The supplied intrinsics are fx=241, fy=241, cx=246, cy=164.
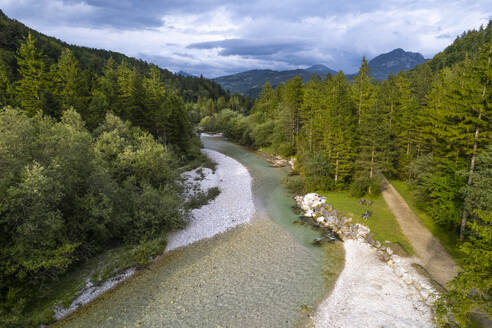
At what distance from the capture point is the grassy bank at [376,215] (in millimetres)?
20913

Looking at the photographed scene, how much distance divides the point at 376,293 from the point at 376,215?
1093 cm

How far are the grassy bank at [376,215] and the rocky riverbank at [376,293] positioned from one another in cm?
118

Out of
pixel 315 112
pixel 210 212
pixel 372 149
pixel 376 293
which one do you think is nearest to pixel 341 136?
pixel 372 149

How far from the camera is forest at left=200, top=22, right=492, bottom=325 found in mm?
12295

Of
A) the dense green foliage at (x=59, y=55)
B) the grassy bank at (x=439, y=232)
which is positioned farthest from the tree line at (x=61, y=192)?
the grassy bank at (x=439, y=232)

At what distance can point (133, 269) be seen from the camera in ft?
61.0

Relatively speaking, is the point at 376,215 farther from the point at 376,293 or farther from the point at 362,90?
the point at 362,90

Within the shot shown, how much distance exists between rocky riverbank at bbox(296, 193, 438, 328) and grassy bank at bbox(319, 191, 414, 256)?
1184 mm

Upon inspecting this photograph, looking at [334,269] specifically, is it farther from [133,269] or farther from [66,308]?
[66,308]

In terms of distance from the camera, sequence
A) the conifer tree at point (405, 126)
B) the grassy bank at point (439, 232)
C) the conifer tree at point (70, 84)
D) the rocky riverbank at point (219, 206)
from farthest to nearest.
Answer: the conifer tree at point (70, 84) → the conifer tree at point (405, 126) → the rocky riverbank at point (219, 206) → the grassy bank at point (439, 232)

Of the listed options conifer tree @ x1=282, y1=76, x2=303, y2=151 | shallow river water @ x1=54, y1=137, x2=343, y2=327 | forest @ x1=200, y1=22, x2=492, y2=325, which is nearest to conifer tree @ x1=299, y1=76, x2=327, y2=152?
forest @ x1=200, y1=22, x2=492, y2=325

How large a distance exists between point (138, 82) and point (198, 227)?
99.0ft

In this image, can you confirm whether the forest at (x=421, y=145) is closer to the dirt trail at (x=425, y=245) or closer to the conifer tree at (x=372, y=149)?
the conifer tree at (x=372, y=149)

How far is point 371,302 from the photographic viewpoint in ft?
49.1
